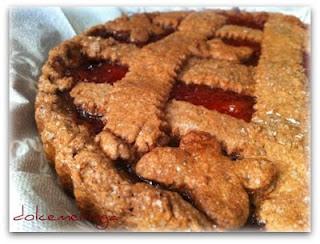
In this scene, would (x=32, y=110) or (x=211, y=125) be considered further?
(x=32, y=110)

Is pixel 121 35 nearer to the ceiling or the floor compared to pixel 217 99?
nearer to the ceiling

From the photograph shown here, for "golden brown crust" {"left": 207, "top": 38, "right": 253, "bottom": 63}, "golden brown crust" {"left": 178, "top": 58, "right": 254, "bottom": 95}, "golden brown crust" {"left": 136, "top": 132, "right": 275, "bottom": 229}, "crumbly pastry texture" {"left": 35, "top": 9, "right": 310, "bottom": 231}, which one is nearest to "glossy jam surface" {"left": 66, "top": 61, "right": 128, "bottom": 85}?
"crumbly pastry texture" {"left": 35, "top": 9, "right": 310, "bottom": 231}

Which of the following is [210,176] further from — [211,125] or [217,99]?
[217,99]

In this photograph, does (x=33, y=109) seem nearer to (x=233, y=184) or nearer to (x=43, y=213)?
(x=43, y=213)

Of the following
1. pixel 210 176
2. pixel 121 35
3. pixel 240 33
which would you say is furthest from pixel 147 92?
pixel 240 33

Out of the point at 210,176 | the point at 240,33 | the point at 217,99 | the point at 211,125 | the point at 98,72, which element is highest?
the point at 240,33

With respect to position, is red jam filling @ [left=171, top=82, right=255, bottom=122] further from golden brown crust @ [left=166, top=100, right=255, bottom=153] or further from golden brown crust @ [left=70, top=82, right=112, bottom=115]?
golden brown crust @ [left=70, top=82, right=112, bottom=115]
